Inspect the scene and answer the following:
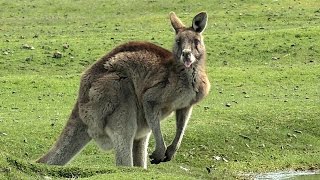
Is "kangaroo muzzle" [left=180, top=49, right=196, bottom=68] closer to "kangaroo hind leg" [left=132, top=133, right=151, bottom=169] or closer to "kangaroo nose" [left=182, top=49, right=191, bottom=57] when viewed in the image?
"kangaroo nose" [left=182, top=49, right=191, bottom=57]

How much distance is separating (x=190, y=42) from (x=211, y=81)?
33.8ft

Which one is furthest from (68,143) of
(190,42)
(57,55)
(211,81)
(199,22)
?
(57,55)

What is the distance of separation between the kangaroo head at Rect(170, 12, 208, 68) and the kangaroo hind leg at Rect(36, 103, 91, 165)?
1.69m

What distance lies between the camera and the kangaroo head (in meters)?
11.9

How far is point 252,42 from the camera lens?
26.3 m

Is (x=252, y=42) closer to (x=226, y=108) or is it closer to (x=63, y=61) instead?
(x=63, y=61)

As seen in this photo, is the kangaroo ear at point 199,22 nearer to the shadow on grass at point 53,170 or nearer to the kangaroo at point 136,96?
the kangaroo at point 136,96

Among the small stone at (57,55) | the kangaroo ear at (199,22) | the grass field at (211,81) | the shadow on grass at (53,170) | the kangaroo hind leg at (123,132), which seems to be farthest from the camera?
the small stone at (57,55)

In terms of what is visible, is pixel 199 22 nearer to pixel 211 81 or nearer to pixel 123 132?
pixel 123 132

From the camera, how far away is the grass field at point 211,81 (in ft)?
51.7

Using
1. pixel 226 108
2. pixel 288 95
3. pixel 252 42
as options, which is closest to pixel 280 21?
pixel 252 42

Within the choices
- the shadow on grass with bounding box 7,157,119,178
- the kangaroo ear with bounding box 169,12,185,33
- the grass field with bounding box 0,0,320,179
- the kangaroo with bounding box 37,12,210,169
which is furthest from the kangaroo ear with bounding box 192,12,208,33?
the shadow on grass with bounding box 7,157,119,178

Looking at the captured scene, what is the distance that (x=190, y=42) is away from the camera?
39.2 feet

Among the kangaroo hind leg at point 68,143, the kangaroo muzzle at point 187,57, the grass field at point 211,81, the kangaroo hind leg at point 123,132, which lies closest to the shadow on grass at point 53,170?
the grass field at point 211,81
